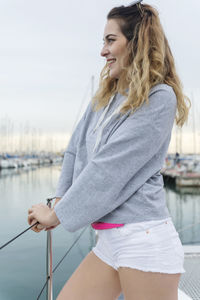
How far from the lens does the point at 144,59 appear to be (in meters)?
0.91

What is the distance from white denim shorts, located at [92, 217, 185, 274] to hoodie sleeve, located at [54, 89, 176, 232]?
87 millimetres

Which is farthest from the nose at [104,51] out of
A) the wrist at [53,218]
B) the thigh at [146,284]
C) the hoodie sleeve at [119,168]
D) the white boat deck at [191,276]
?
the white boat deck at [191,276]

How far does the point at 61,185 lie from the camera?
46.4 inches

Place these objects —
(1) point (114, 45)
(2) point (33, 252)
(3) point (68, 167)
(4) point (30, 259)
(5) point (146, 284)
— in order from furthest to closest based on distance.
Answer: (2) point (33, 252), (4) point (30, 259), (3) point (68, 167), (1) point (114, 45), (5) point (146, 284)

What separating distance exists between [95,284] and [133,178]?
15.8 inches

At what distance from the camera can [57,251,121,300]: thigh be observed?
0.99 meters

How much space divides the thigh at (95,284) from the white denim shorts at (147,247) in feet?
0.36

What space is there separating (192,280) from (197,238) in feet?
30.7

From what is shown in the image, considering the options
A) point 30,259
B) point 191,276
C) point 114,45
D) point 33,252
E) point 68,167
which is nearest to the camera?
point 114,45

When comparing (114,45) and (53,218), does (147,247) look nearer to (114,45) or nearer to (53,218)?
(53,218)

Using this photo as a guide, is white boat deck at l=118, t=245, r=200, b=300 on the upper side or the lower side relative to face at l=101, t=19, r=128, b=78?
lower

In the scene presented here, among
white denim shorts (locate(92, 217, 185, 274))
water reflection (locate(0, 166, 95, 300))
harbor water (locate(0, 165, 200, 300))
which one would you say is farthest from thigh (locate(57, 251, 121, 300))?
water reflection (locate(0, 166, 95, 300))

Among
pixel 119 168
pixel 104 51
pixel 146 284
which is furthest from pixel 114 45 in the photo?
pixel 146 284

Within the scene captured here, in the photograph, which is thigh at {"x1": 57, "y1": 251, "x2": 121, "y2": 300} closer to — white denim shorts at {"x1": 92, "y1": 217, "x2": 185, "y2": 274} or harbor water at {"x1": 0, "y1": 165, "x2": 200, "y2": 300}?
white denim shorts at {"x1": 92, "y1": 217, "x2": 185, "y2": 274}
